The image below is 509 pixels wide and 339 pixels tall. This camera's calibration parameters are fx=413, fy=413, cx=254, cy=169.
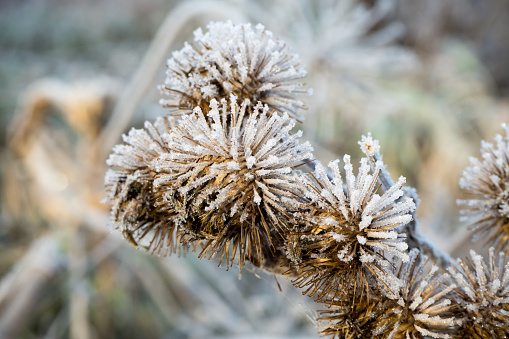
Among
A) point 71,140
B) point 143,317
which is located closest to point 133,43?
point 71,140

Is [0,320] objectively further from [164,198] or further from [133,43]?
[133,43]

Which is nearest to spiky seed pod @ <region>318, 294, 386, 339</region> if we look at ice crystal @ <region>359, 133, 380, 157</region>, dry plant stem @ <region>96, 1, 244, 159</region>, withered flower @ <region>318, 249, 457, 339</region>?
withered flower @ <region>318, 249, 457, 339</region>

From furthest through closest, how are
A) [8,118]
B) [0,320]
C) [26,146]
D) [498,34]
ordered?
[498,34]
[8,118]
[26,146]
[0,320]

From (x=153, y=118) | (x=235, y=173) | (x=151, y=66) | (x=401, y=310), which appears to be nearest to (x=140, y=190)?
(x=235, y=173)

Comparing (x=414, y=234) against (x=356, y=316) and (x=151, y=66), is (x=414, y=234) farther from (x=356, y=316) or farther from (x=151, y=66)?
(x=151, y=66)

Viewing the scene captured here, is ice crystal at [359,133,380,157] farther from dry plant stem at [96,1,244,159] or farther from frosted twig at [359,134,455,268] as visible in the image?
dry plant stem at [96,1,244,159]

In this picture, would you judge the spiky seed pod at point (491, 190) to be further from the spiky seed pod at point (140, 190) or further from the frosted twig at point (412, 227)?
the spiky seed pod at point (140, 190)
